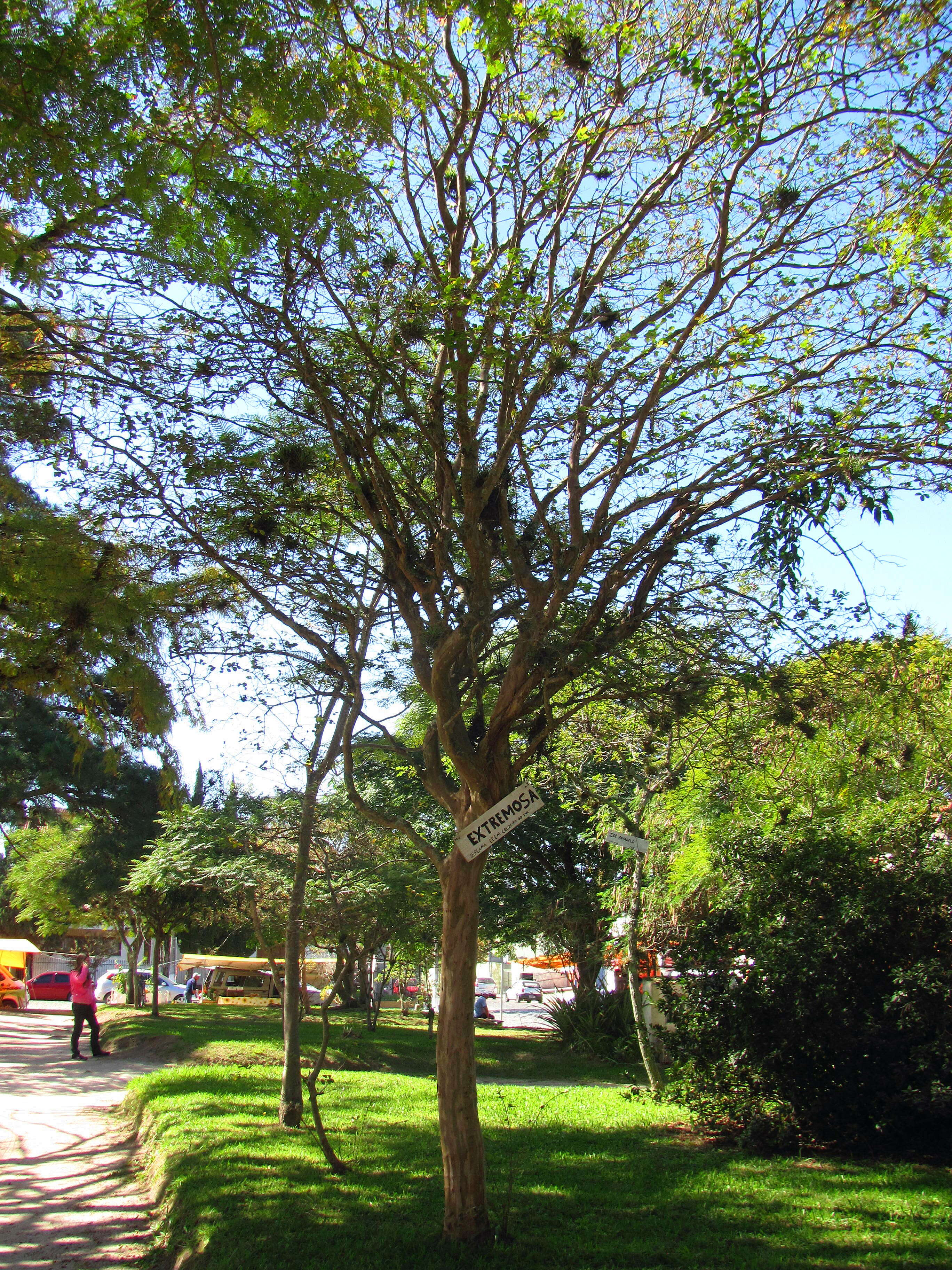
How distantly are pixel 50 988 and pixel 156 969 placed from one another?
20.7m

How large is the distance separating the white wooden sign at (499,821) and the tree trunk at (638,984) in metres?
5.08

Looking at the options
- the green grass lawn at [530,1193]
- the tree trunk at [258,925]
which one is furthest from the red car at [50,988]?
the green grass lawn at [530,1193]

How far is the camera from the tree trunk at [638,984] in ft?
33.7

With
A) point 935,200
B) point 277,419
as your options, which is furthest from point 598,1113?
point 935,200

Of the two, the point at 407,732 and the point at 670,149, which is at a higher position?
the point at 670,149

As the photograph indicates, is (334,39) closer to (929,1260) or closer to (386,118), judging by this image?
(386,118)

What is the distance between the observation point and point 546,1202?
21.4ft

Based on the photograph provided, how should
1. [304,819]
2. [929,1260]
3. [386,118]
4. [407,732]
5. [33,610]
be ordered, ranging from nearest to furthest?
[929,1260]
[33,610]
[386,118]
[304,819]
[407,732]

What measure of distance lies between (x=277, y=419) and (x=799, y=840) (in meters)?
5.97

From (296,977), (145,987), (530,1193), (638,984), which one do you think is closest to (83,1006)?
(296,977)

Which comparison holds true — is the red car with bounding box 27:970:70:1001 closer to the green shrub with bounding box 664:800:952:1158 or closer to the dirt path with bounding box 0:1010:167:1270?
the dirt path with bounding box 0:1010:167:1270

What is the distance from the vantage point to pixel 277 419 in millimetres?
7809

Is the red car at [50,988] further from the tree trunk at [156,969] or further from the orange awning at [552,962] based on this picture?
the orange awning at [552,962]

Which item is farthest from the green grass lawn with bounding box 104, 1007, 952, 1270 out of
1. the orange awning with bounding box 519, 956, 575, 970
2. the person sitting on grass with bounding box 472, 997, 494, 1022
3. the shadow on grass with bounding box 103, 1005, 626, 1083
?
the person sitting on grass with bounding box 472, 997, 494, 1022
